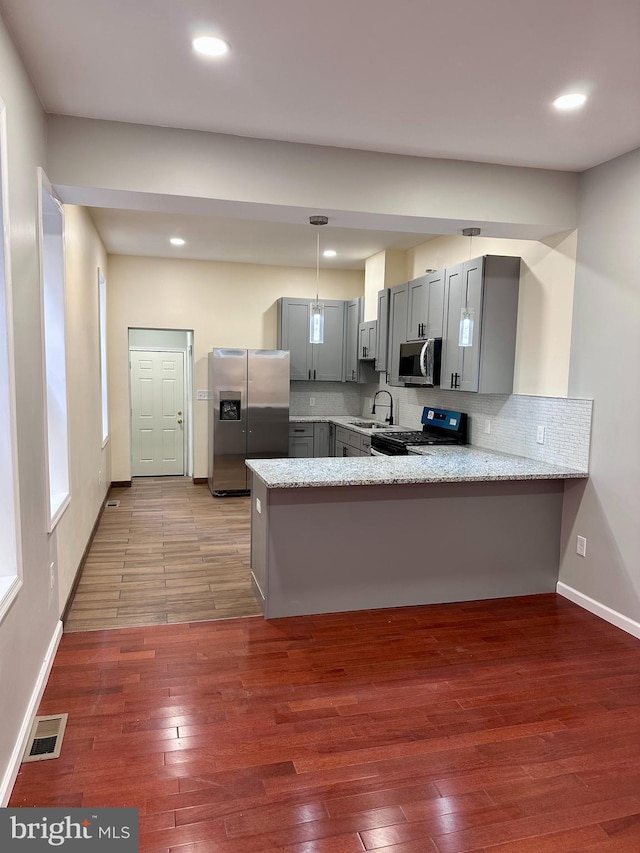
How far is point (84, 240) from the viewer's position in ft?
14.7

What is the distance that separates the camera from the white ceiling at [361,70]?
2.00 metres

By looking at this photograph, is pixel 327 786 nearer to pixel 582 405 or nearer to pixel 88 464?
pixel 582 405

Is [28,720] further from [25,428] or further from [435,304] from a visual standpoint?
[435,304]

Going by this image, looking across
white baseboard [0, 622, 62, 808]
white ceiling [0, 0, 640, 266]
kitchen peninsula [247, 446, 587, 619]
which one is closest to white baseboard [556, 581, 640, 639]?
kitchen peninsula [247, 446, 587, 619]

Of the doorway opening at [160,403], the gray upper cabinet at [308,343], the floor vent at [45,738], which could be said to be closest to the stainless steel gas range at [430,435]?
the gray upper cabinet at [308,343]

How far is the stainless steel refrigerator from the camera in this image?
6.54 m

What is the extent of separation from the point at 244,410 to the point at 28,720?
4.58 metres

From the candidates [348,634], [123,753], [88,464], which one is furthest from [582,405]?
[88,464]

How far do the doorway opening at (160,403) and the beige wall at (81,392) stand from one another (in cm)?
233

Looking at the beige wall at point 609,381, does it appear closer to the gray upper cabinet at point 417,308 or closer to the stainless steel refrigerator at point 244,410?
the gray upper cabinet at point 417,308

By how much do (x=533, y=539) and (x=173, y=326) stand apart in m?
5.01

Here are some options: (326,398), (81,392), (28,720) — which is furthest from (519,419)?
(326,398)

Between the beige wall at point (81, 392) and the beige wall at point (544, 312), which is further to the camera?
the beige wall at point (544, 312)

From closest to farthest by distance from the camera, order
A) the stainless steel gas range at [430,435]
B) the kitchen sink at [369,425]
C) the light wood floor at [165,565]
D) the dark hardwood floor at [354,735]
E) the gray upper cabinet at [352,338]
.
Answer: the dark hardwood floor at [354,735] < the light wood floor at [165,565] < the stainless steel gas range at [430,435] < the kitchen sink at [369,425] < the gray upper cabinet at [352,338]
